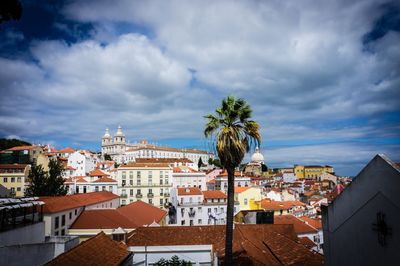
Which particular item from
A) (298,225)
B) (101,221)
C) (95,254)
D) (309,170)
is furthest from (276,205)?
(309,170)

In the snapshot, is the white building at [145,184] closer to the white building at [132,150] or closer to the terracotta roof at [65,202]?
the terracotta roof at [65,202]

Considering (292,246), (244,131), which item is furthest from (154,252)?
(244,131)

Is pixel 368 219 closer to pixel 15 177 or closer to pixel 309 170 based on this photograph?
pixel 15 177

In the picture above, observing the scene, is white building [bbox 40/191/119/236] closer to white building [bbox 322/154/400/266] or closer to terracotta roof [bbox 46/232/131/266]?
terracotta roof [bbox 46/232/131/266]

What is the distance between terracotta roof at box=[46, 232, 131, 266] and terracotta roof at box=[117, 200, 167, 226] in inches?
793

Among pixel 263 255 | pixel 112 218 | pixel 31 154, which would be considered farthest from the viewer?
pixel 31 154

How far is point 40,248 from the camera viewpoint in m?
15.8

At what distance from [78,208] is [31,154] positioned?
8133cm

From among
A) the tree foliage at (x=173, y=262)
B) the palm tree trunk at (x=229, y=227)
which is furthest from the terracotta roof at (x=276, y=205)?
the palm tree trunk at (x=229, y=227)

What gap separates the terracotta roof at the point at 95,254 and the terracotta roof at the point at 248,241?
554cm

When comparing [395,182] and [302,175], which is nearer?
[395,182]

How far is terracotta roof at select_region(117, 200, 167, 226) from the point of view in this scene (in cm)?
3695

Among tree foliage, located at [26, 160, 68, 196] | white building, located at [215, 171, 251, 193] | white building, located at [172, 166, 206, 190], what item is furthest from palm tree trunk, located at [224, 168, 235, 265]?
white building, located at [215, 171, 251, 193]

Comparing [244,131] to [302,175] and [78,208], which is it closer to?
[78,208]
